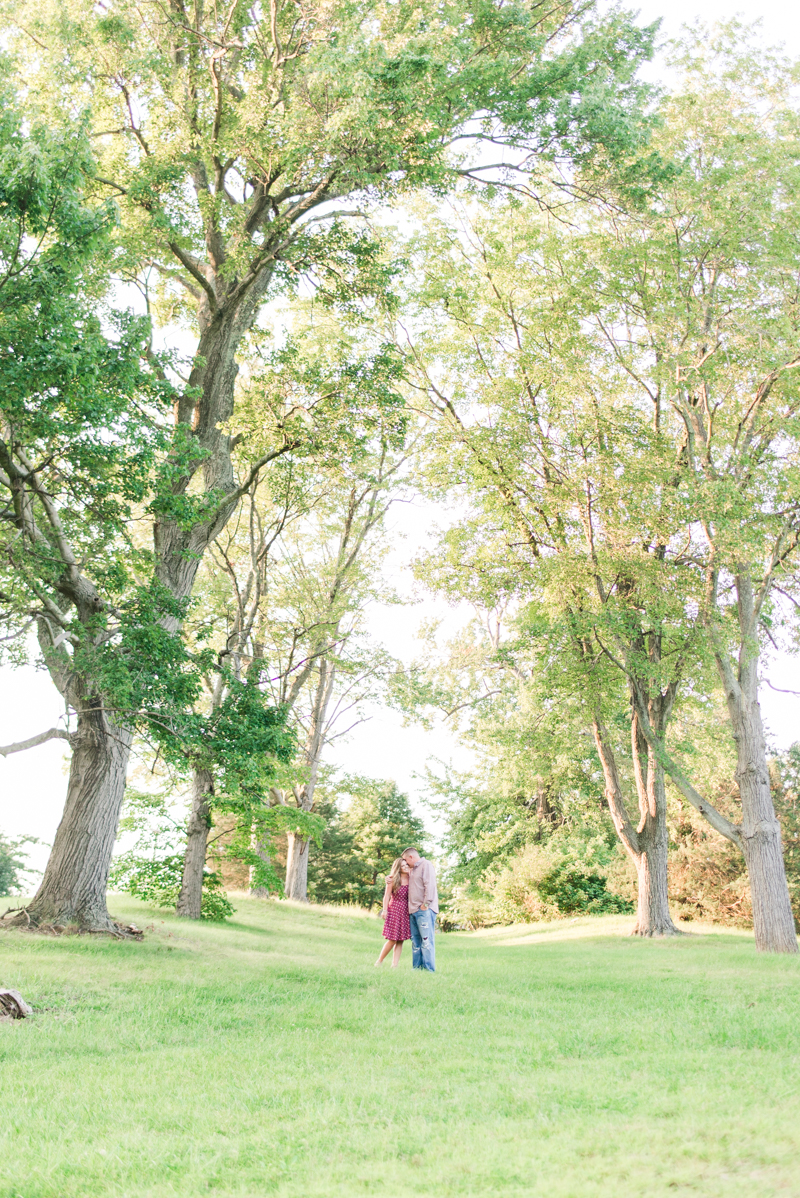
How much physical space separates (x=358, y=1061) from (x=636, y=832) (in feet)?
47.7

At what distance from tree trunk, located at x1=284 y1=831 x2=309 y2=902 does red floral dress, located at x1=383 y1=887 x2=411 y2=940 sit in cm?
1559

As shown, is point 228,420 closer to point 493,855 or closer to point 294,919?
point 294,919

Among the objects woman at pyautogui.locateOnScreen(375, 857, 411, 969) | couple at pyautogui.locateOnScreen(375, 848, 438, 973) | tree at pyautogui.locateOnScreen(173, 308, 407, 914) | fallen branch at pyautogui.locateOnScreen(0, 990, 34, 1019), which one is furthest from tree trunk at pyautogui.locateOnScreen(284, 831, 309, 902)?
fallen branch at pyautogui.locateOnScreen(0, 990, 34, 1019)

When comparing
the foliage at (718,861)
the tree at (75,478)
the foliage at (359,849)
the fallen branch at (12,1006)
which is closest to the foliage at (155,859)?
the tree at (75,478)

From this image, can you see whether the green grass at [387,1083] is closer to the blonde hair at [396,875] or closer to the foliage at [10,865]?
the blonde hair at [396,875]

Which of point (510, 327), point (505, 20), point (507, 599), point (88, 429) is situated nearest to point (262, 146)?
point (505, 20)

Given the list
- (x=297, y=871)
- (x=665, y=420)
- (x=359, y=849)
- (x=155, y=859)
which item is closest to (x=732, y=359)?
(x=665, y=420)

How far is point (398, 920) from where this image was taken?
11.4 meters

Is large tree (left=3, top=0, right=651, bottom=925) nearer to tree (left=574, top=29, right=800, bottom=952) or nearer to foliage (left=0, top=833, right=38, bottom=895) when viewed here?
tree (left=574, top=29, right=800, bottom=952)

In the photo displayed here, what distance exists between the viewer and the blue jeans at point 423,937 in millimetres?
10867

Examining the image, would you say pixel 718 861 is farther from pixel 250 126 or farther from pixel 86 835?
pixel 250 126

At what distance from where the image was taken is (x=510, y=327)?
17.9m

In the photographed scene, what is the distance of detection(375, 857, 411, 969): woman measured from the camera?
11031 mm

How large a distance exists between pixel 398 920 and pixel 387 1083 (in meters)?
6.78
